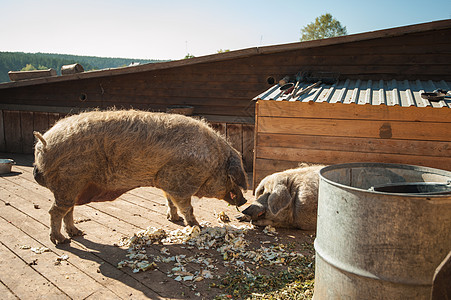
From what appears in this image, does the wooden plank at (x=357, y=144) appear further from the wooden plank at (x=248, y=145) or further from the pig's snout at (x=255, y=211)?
the wooden plank at (x=248, y=145)

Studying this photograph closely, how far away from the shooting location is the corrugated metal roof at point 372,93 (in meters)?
5.21

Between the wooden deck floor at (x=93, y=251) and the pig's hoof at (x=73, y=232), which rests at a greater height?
the pig's hoof at (x=73, y=232)

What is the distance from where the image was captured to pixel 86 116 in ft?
14.7

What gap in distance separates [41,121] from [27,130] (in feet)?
1.95

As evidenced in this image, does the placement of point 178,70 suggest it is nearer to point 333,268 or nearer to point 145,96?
point 145,96

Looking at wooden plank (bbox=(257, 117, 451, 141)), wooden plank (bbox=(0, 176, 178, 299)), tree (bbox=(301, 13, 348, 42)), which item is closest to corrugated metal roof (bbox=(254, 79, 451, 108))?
wooden plank (bbox=(257, 117, 451, 141))

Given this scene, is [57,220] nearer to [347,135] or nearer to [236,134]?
[347,135]

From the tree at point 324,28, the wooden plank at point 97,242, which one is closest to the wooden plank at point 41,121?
the wooden plank at point 97,242

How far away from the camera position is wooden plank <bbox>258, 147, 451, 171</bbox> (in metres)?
5.05

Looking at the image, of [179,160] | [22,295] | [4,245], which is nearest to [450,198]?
[179,160]

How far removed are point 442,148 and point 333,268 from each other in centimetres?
351

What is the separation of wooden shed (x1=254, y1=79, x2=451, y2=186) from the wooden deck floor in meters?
1.32

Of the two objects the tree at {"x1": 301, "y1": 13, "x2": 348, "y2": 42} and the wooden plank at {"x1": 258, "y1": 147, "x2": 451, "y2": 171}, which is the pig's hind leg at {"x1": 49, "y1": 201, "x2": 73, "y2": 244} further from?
the tree at {"x1": 301, "y1": 13, "x2": 348, "y2": 42}

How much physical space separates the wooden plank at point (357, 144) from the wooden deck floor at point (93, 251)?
4.15ft
